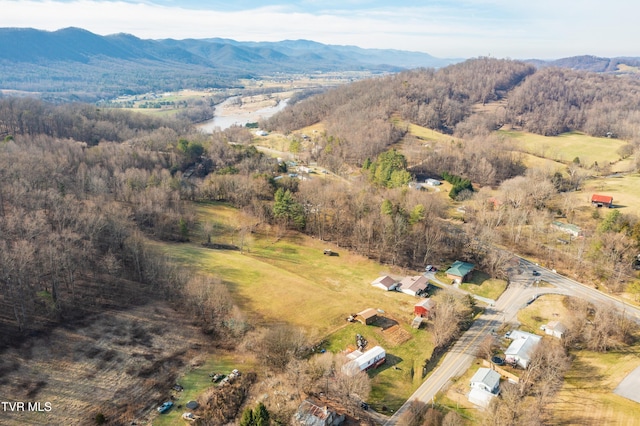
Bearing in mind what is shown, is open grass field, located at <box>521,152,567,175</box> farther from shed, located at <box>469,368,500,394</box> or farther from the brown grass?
the brown grass

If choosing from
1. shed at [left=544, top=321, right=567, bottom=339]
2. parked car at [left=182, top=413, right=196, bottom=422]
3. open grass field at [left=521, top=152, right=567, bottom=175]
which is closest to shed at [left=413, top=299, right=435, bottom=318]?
shed at [left=544, top=321, right=567, bottom=339]

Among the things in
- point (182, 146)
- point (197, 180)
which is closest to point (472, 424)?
point (197, 180)

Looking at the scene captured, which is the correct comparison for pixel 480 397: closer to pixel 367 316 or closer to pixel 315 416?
pixel 367 316

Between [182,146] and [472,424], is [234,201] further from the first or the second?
[472,424]

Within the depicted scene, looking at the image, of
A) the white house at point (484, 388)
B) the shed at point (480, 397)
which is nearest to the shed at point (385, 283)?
the white house at point (484, 388)

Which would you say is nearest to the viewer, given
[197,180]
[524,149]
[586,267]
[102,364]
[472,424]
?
[472,424]

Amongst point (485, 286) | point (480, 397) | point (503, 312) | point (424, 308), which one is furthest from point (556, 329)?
point (480, 397)

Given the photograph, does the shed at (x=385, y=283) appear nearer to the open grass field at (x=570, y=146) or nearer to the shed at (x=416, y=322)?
the shed at (x=416, y=322)
